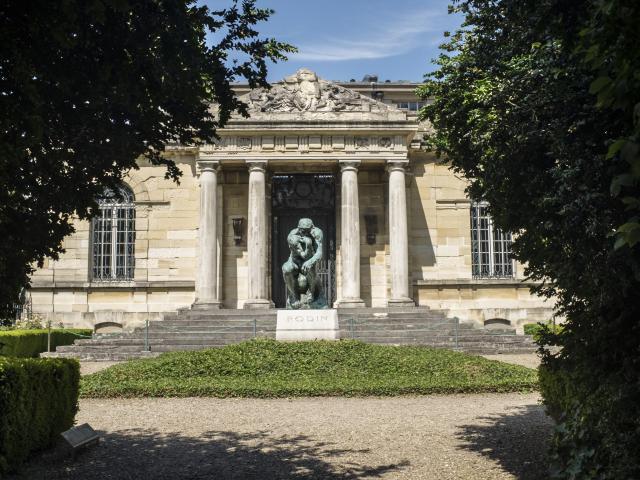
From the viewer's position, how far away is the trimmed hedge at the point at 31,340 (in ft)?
61.5

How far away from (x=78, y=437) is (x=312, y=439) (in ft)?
9.03

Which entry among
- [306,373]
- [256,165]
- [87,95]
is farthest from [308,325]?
[87,95]

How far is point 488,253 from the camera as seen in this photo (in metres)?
25.3

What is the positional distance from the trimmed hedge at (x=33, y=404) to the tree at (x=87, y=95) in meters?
1.45

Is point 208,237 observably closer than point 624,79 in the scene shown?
No

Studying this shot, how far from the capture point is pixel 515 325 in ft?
80.2

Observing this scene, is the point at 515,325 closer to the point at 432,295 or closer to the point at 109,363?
the point at 432,295

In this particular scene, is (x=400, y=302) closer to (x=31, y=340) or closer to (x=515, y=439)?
(x=31, y=340)

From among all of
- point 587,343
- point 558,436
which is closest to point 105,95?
point 587,343

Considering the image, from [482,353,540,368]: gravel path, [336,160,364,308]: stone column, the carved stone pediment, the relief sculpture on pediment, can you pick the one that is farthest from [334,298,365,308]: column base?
the relief sculpture on pediment

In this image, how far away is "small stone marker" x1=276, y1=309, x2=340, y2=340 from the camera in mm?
17062

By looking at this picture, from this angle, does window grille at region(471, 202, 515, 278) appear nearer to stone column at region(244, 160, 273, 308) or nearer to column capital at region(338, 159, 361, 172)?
column capital at region(338, 159, 361, 172)

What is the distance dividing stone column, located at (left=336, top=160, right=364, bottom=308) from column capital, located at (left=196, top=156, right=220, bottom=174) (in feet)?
14.6

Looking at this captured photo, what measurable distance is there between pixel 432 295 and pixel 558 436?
62.6ft
